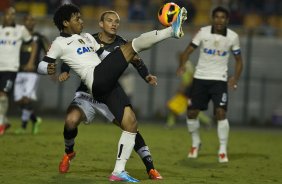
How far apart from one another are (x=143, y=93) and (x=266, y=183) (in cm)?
1612

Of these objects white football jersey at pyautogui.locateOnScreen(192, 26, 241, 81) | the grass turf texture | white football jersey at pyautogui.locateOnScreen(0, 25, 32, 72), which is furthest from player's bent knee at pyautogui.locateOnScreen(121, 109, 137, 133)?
white football jersey at pyautogui.locateOnScreen(0, 25, 32, 72)

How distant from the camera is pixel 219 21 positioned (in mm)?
15055

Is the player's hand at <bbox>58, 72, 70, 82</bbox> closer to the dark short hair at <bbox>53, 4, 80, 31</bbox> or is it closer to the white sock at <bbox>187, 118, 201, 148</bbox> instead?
the dark short hair at <bbox>53, 4, 80, 31</bbox>

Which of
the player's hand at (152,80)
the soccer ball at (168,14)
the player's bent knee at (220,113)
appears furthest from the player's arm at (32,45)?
the soccer ball at (168,14)

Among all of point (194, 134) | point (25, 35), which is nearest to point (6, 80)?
point (25, 35)

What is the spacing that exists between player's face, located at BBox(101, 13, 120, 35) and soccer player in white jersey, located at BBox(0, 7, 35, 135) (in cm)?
654

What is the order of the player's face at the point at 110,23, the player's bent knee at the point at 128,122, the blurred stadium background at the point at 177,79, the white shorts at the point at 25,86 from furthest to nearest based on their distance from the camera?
the blurred stadium background at the point at 177,79 → the white shorts at the point at 25,86 → the player's face at the point at 110,23 → the player's bent knee at the point at 128,122

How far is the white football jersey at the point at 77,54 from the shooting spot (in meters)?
11.2

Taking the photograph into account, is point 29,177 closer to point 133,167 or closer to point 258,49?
point 133,167

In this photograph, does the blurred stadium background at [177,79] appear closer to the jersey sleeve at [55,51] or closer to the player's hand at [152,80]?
the player's hand at [152,80]

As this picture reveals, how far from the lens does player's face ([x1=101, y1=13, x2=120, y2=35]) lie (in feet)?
39.5

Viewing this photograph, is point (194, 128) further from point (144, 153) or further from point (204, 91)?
point (144, 153)

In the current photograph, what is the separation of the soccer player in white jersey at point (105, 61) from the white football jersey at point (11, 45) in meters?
6.85

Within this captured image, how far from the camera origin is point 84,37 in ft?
38.3
